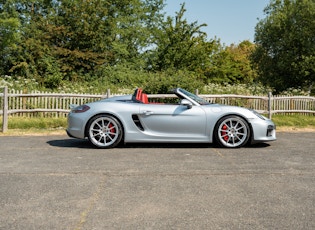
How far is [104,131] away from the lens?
6.97m

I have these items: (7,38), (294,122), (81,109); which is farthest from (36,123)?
(7,38)

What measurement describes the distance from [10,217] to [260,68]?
1253 inches

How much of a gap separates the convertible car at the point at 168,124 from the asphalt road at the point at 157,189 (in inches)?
15.3

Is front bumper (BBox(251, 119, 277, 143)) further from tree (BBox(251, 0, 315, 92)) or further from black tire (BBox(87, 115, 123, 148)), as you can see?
tree (BBox(251, 0, 315, 92))

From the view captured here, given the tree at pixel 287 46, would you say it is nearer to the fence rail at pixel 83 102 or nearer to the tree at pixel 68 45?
the tree at pixel 68 45

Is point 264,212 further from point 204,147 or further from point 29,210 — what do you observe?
point 204,147

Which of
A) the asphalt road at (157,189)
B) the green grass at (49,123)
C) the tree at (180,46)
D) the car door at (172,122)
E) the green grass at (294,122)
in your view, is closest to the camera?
the asphalt road at (157,189)

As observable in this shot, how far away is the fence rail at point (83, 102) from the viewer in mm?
12297

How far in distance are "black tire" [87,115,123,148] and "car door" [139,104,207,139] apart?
53cm

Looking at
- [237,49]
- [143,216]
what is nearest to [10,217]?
[143,216]

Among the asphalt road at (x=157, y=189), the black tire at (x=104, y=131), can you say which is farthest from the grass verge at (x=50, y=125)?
the asphalt road at (x=157, y=189)

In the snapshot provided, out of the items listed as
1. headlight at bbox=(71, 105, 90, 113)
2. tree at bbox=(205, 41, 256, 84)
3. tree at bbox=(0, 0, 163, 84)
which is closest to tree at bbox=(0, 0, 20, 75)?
tree at bbox=(0, 0, 163, 84)

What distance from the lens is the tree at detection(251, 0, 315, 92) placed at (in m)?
28.1

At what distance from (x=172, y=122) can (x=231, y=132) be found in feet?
3.85
